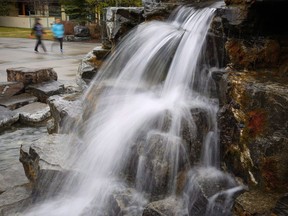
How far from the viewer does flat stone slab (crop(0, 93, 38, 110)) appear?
8414 millimetres

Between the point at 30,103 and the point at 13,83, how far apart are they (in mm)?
745

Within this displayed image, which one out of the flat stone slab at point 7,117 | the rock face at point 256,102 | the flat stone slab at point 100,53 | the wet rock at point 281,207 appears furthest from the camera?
the flat stone slab at point 7,117

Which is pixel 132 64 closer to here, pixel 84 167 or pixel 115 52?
pixel 115 52

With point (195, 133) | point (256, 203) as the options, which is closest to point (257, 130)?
point (256, 203)

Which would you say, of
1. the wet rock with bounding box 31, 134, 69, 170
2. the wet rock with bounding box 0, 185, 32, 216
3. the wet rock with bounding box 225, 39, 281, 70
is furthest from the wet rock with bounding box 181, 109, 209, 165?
the wet rock with bounding box 0, 185, 32, 216

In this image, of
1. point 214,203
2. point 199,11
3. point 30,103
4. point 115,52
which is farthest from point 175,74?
point 30,103

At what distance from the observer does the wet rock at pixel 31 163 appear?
4598 millimetres

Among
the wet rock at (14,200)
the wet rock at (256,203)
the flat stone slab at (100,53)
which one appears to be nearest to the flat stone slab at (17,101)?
the flat stone slab at (100,53)

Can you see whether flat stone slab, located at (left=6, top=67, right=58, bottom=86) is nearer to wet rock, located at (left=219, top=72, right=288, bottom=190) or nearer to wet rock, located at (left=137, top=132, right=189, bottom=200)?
wet rock, located at (left=137, top=132, right=189, bottom=200)

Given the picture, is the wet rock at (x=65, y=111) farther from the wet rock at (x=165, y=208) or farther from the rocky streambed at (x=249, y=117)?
the wet rock at (x=165, y=208)

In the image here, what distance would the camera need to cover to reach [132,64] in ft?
18.6

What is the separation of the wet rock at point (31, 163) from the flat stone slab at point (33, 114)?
2734mm

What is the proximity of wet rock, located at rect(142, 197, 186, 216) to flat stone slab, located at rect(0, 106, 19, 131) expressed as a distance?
16.6 feet

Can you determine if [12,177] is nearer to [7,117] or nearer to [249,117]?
[7,117]
